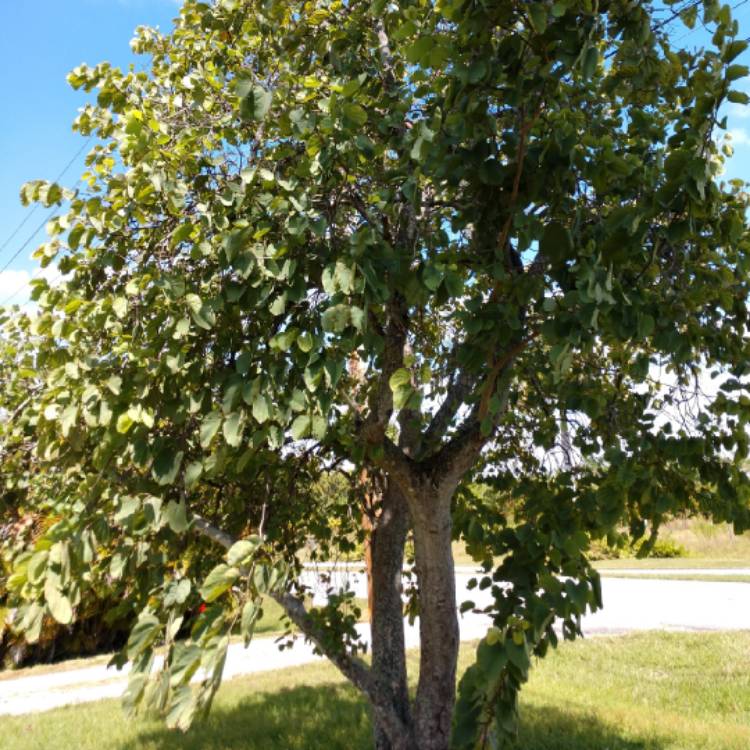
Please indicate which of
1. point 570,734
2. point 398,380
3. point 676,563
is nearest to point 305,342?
point 398,380

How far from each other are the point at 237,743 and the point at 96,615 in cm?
831

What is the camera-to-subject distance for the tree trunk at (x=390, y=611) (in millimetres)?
3877

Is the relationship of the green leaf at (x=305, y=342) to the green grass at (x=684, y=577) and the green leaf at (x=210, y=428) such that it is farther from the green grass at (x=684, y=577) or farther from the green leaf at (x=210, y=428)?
the green grass at (x=684, y=577)

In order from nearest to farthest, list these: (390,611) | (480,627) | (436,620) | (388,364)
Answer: (388,364) → (436,620) → (390,611) → (480,627)

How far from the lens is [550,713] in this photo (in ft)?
22.3

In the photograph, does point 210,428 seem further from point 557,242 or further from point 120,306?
point 557,242

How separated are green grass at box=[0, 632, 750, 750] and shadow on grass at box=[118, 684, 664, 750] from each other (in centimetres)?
1

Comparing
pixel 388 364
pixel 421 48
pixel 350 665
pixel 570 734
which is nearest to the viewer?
pixel 421 48

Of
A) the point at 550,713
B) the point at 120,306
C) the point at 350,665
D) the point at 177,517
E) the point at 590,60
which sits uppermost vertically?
the point at 590,60

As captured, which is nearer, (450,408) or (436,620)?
(436,620)

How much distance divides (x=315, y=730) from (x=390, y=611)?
2891 mm

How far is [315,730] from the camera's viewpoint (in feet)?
20.9

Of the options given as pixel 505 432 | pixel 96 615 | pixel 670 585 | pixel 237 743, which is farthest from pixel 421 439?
pixel 670 585

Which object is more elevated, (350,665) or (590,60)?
(590,60)
